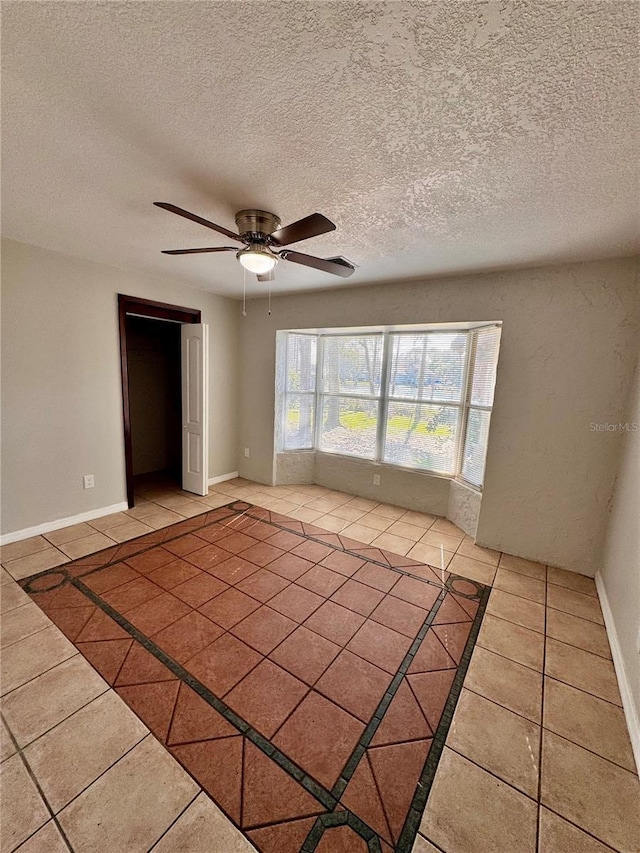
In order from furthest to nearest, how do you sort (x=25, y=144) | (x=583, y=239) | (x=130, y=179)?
(x=583, y=239) → (x=130, y=179) → (x=25, y=144)

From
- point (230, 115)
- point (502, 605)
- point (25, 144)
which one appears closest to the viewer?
point (230, 115)

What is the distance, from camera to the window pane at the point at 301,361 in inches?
172

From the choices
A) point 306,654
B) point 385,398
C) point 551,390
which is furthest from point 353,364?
point 306,654

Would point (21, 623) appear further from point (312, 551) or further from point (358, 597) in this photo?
point (358, 597)

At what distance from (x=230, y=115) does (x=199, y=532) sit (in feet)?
9.84

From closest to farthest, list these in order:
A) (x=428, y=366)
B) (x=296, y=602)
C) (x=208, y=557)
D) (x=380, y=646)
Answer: (x=380, y=646)
(x=296, y=602)
(x=208, y=557)
(x=428, y=366)

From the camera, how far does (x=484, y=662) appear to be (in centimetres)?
183

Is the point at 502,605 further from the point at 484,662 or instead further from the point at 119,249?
the point at 119,249

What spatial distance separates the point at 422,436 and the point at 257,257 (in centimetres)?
266

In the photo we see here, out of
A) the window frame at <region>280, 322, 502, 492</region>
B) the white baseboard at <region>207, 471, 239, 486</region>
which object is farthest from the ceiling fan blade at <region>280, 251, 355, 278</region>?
the white baseboard at <region>207, 471, 239, 486</region>

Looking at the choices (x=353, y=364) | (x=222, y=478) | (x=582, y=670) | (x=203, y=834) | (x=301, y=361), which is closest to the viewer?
(x=203, y=834)

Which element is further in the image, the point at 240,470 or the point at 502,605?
the point at 240,470

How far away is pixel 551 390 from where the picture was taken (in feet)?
8.78

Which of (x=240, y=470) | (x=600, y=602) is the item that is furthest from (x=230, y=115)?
(x=240, y=470)
